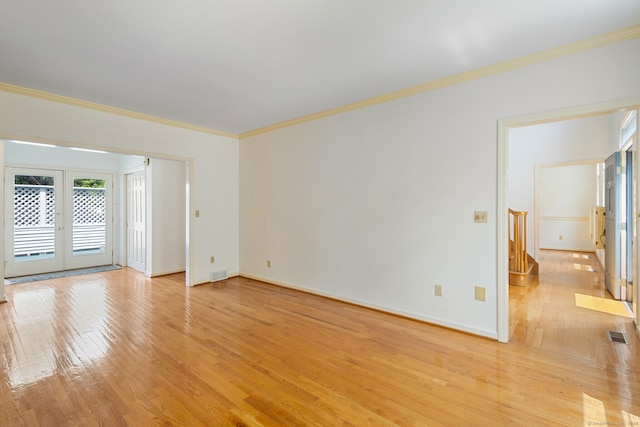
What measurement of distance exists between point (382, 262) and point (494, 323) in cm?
131

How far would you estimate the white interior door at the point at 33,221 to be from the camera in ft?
17.8

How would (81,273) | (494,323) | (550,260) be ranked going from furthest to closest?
1. (550,260)
2. (81,273)
3. (494,323)

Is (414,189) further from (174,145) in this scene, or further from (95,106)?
(95,106)

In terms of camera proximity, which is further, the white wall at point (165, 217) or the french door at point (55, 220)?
the white wall at point (165, 217)

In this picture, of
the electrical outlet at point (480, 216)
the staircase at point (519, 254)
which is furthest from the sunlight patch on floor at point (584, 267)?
the electrical outlet at point (480, 216)

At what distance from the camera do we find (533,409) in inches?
75.9

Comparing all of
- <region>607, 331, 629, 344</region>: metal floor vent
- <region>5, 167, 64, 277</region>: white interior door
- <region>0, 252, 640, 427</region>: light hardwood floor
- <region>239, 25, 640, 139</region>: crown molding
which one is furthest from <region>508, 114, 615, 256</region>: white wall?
<region>5, 167, 64, 277</region>: white interior door

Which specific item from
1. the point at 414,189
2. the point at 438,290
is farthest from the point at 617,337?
the point at 414,189

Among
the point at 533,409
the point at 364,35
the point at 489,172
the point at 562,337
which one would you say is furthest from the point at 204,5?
the point at 562,337

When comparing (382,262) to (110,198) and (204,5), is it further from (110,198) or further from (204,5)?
(110,198)

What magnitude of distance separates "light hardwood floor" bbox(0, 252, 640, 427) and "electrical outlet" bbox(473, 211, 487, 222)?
1.18 m

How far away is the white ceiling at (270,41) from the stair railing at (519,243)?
12.1ft

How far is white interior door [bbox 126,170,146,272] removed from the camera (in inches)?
236

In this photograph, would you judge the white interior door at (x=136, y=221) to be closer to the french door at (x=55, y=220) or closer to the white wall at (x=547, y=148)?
the french door at (x=55, y=220)
